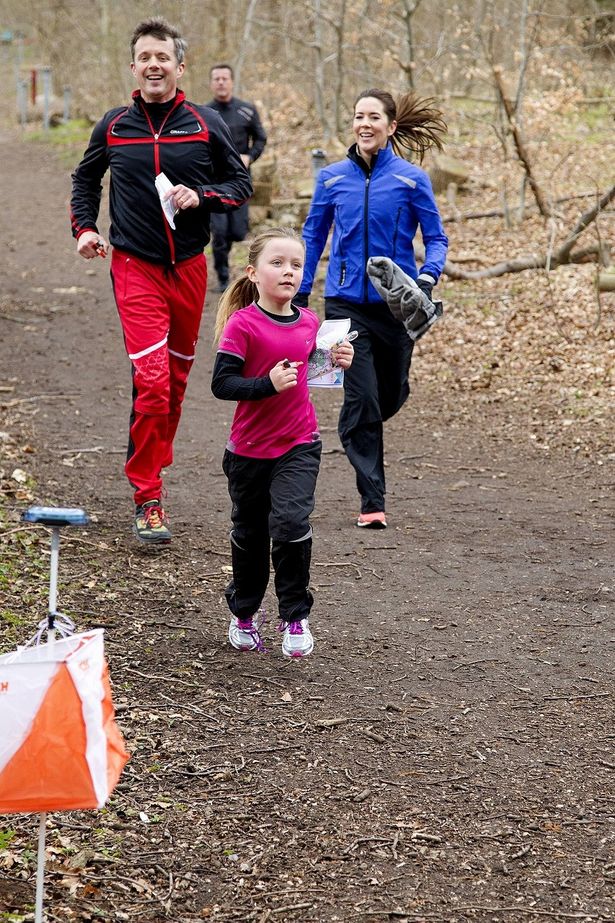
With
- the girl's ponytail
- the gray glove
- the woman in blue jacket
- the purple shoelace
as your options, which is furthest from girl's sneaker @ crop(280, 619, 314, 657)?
the gray glove

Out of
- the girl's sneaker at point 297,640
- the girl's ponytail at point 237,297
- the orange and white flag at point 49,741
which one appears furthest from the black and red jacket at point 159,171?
the orange and white flag at point 49,741

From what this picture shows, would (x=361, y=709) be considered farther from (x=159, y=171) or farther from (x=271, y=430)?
(x=159, y=171)

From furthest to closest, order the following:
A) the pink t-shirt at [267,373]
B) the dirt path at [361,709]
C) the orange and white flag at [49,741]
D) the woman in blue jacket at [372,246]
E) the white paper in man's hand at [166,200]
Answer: the woman in blue jacket at [372,246] < the white paper in man's hand at [166,200] < the pink t-shirt at [267,373] < the dirt path at [361,709] < the orange and white flag at [49,741]

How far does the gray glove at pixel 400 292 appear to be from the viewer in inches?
241

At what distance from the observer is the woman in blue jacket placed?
6.29 m

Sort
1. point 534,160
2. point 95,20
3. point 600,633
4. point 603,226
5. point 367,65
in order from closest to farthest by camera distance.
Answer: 1. point 600,633
2. point 603,226
3. point 534,160
4. point 367,65
5. point 95,20

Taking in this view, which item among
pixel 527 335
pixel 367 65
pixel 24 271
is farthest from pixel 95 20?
pixel 527 335

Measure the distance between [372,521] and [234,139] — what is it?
25.0ft

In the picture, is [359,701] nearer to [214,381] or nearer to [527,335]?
[214,381]

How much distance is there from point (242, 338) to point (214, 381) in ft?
0.70

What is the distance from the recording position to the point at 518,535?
21.7 ft

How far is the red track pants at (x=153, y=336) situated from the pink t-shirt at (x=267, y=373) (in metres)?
1.41

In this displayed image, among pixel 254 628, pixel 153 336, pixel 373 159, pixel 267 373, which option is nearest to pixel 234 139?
pixel 373 159

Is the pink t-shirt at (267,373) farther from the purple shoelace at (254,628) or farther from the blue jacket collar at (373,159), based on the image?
the blue jacket collar at (373,159)
